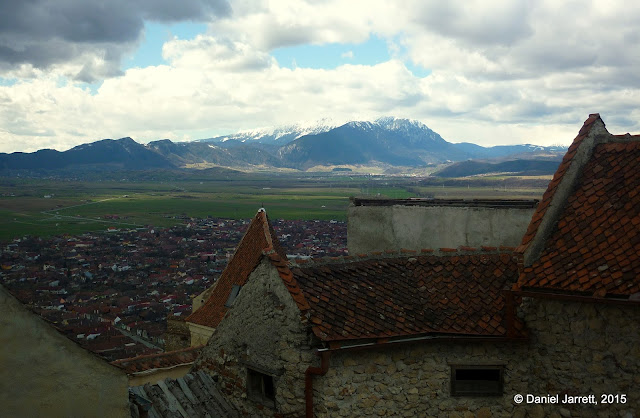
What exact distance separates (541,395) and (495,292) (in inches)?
61.1

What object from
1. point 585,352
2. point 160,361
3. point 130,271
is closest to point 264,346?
point 585,352

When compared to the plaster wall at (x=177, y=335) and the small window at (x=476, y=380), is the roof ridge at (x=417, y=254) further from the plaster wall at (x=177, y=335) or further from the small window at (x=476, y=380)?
the plaster wall at (x=177, y=335)

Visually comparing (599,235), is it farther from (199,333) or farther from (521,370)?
(199,333)

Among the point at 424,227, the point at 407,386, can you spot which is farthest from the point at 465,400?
the point at 424,227

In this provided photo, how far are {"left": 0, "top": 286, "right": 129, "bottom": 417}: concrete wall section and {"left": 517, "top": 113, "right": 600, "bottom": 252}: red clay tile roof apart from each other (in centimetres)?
571

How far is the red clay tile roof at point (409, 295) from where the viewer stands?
8.09m

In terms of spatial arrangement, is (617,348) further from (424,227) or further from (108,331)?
(108,331)

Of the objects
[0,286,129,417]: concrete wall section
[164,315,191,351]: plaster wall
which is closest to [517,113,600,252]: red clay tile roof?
[0,286,129,417]: concrete wall section

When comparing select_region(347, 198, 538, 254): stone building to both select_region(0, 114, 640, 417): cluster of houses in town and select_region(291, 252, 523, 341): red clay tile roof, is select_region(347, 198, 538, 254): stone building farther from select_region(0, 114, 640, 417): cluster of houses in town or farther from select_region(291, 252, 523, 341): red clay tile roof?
select_region(0, 114, 640, 417): cluster of houses in town

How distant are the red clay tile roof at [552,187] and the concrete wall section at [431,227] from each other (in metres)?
3.02

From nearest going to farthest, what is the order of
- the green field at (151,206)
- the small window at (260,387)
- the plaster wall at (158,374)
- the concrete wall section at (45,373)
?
the concrete wall section at (45,373) → the small window at (260,387) → the plaster wall at (158,374) → the green field at (151,206)

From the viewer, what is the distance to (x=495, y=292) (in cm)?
885

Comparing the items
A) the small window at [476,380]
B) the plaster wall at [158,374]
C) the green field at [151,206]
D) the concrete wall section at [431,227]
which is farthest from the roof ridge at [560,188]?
the green field at [151,206]

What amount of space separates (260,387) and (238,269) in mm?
6793
